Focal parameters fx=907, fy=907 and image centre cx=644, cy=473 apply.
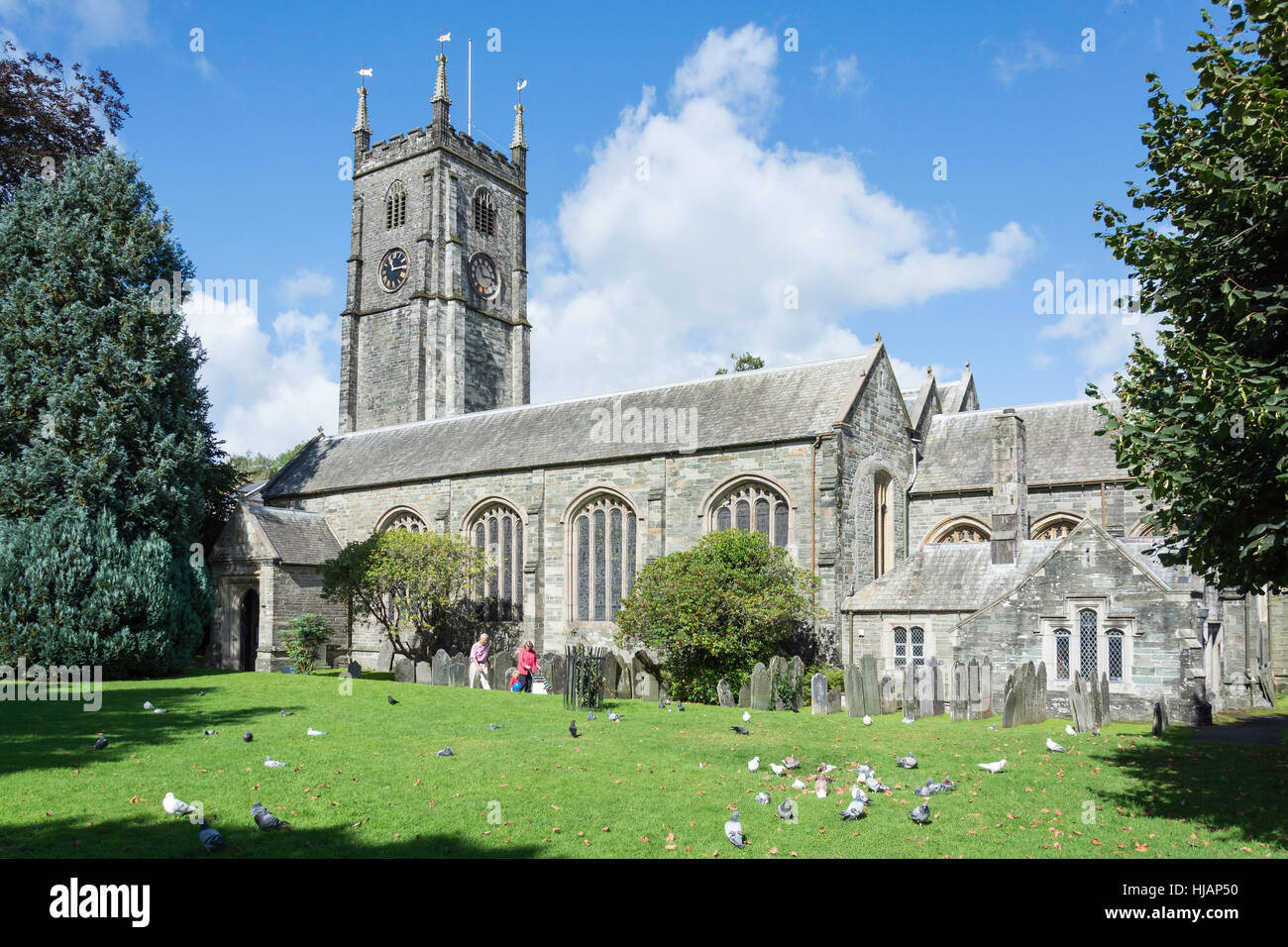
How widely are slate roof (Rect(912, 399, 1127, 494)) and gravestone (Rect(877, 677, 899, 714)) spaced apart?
1027 cm

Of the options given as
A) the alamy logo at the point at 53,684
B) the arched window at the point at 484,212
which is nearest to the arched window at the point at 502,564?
the alamy logo at the point at 53,684

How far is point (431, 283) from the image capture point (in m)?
45.8

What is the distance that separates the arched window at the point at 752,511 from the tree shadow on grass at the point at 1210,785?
38.8 feet

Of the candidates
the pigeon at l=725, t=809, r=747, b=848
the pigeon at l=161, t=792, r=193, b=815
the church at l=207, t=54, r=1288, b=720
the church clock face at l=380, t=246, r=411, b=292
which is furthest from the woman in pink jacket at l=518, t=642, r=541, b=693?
the church clock face at l=380, t=246, r=411, b=292

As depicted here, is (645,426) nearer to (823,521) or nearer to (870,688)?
(823,521)

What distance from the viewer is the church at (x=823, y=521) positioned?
20.0 m

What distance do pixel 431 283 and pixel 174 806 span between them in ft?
131

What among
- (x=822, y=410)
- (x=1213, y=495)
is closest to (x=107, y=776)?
(x=1213, y=495)

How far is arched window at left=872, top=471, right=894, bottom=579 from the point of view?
27.5 metres

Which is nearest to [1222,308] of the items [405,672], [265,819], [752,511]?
[265,819]
